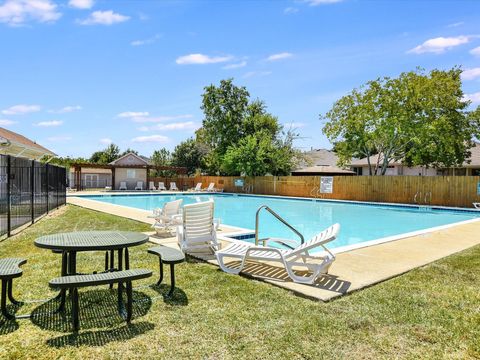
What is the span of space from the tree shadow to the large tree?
953 inches

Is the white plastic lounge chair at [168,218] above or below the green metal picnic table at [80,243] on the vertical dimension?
below

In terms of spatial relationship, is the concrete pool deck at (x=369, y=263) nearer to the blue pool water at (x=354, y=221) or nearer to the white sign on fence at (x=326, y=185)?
the blue pool water at (x=354, y=221)

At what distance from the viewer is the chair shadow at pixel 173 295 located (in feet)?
13.1

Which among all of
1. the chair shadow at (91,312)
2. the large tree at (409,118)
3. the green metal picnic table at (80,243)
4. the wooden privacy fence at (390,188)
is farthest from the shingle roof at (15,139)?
the large tree at (409,118)

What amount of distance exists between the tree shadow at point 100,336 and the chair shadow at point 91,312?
0.47 ft

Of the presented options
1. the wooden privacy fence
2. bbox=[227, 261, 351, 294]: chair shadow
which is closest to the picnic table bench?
bbox=[227, 261, 351, 294]: chair shadow

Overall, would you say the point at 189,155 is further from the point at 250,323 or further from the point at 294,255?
the point at 250,323

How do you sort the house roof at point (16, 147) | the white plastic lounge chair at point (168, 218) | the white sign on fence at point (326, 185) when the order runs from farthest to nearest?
1. the white sign on fence at point (326, 185)
2. the house roof at point (16, 147)
3. the white plastic lounge chair at point (168, 218)

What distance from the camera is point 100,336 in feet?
10.3

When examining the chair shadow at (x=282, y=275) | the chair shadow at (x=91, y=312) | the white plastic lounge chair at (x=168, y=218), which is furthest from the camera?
the white plastic lounge chair at (x=168, y=218)

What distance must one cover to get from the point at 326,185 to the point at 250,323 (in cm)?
2309

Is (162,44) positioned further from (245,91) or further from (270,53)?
(245,91)

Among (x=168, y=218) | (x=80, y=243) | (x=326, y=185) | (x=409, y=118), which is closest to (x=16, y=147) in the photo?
(x=168, y=218)

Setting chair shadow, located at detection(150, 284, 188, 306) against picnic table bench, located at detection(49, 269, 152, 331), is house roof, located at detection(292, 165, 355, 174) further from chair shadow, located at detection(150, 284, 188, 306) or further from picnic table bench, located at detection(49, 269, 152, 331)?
picnic table bench, located at detection(49, 269, 152, 331)
